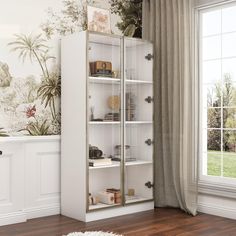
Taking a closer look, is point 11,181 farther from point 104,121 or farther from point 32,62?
point 32,62

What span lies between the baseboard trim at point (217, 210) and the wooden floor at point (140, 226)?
92 mm

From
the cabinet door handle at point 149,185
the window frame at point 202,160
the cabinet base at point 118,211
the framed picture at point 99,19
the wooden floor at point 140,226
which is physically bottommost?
the wooden floor at point 140,226

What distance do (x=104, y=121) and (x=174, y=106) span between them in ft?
2.82

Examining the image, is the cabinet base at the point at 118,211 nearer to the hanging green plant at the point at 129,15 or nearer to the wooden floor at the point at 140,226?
the wooden floor at the point at 140,226

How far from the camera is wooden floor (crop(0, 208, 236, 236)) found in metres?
3.75

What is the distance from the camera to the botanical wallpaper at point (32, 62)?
4.19 metres

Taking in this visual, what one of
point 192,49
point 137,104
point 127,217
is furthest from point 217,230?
point 192,49

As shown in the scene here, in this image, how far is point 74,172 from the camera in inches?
170

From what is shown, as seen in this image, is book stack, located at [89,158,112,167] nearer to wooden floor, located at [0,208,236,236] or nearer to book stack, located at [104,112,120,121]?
book stack, located at [104,112,120,121]

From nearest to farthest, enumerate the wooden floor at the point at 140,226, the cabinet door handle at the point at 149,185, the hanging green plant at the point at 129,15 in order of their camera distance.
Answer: the wooden floor at the point at 140,226, the cabinet door handle at the point at 149,185, the hanging green plant at the point at 129,15

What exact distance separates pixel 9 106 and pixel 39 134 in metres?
0.46

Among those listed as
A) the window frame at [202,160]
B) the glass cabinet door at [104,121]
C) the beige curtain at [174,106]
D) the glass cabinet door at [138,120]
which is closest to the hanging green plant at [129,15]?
the beige curtain at [174,106]

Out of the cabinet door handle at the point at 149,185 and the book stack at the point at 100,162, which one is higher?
the book stack at the point at 100,162

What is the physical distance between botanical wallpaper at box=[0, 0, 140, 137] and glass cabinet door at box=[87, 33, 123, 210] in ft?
1.68
